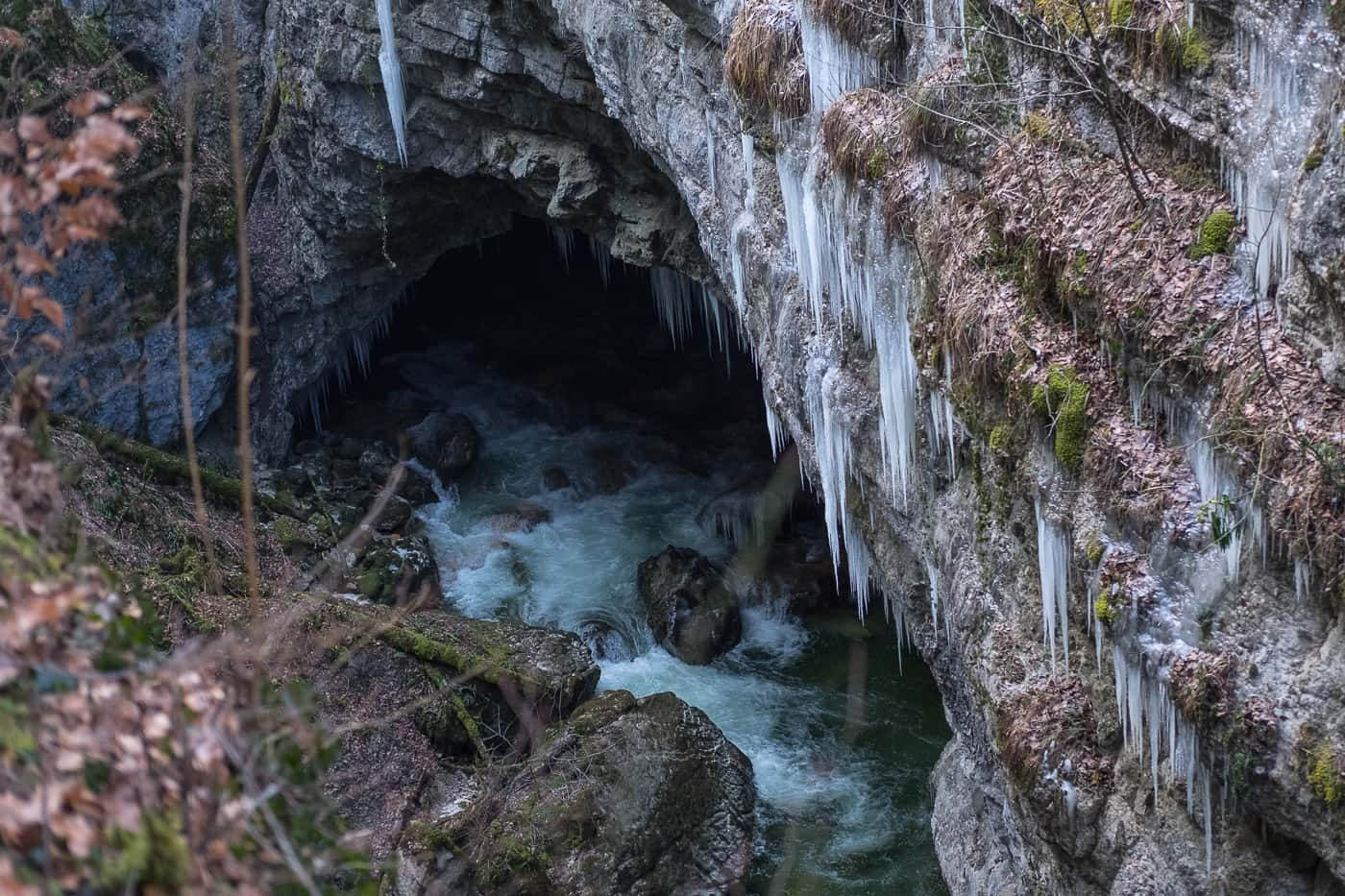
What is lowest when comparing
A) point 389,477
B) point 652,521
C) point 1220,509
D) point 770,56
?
point 652,521

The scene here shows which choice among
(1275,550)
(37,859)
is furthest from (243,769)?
(1275,550)

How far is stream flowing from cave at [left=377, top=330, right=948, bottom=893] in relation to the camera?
966 cm

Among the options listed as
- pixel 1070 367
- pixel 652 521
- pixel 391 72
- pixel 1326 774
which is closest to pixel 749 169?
pixel 1070 367

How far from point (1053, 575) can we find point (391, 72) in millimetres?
9575

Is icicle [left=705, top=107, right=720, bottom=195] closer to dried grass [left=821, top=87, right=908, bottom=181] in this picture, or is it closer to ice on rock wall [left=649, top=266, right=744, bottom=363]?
dried grass [left=821, top=87, right=908, bottom=181]

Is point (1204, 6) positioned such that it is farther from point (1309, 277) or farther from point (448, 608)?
point (448, 608)

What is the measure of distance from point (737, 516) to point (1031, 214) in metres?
8.93

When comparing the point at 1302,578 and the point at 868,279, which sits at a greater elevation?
the point at 868,279

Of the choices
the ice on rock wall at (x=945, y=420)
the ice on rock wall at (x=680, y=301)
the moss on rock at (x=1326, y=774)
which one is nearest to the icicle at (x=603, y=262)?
the ice on rock wall at (x=680, y=301)

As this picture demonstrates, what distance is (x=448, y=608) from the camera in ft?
42.8

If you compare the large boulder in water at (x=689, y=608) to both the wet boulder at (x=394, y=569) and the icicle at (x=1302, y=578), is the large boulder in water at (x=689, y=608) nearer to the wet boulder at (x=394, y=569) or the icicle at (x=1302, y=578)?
the wet boulder at (x=394, y=569)

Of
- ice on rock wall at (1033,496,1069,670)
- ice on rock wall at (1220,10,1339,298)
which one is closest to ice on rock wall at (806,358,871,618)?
ice on rock wall at (1033,496,1069,670)

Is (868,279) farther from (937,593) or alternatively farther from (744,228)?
(937,593)

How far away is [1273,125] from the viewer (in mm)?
4723
